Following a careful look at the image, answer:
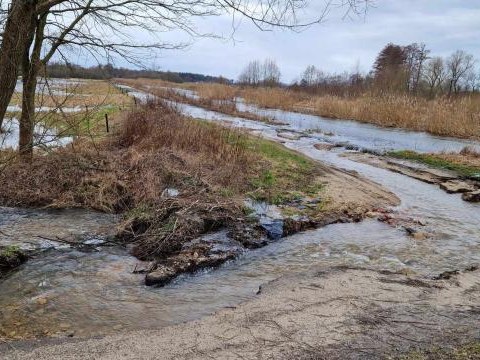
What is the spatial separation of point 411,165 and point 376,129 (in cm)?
1070

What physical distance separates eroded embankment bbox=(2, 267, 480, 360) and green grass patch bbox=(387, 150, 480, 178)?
872cm

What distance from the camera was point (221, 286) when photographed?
5.25m

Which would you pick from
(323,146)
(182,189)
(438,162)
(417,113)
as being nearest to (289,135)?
(323,146)

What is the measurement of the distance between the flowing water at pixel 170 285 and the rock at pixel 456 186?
1498 mm

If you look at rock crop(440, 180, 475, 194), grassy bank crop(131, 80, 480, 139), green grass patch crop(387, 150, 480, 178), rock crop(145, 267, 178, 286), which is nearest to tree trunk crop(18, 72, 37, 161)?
rock crop(145, 267, 178, 286)

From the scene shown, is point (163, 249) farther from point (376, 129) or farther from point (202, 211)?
point (376, 129)

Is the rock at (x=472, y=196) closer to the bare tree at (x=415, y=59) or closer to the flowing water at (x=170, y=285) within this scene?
the flowing water at (x=170, y=285)

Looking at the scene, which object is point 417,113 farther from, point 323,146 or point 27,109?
point 27,109

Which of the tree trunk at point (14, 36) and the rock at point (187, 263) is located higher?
the tree trunk at point (14, 36)

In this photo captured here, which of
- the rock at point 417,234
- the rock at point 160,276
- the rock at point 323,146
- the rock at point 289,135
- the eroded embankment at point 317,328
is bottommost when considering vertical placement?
the rock at point 160,276

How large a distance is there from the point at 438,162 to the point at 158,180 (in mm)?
10098

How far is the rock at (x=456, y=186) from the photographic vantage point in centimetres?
1098

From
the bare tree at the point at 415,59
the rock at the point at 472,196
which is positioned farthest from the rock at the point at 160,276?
the bare tree at the point at 415,59

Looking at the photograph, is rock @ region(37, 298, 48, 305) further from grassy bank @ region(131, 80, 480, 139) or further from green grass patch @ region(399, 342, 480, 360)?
grassy bank @ region(131, 80, 480, 139)
